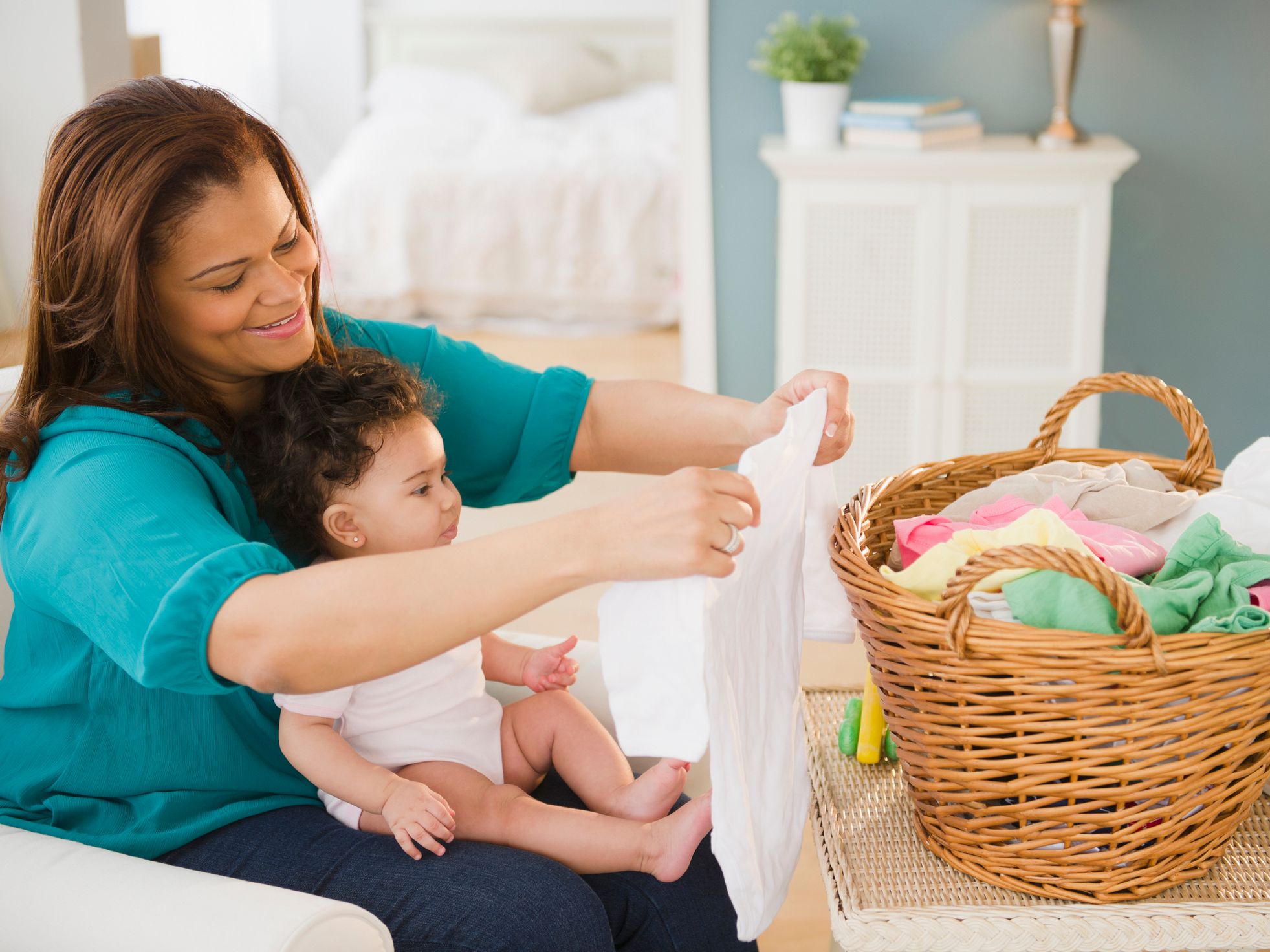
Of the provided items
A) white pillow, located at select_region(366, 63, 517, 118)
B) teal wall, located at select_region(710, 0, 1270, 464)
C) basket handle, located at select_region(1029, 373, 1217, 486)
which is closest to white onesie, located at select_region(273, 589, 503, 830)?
basket handle, located at select_region(1029, 373, 1217, 486)

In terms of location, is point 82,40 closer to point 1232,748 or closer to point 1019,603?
point 1019,603

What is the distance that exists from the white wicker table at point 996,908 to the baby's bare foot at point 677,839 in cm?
11

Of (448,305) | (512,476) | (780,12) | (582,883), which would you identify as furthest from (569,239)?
(582,883)

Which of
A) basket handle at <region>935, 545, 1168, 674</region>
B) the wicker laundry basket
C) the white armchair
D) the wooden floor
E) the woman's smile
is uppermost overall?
the woman's smile

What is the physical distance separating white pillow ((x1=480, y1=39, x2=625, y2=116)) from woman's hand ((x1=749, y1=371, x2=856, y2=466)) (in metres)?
4.90

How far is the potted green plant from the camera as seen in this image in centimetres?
281

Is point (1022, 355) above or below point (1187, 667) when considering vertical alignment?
below

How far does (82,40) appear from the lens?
2.37m

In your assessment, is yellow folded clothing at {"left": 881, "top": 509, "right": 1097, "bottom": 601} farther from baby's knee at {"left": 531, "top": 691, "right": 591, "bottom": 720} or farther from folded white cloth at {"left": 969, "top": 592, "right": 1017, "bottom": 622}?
baby's knee at {"left": 531, "top": 691, "right": 591, "bottom": 720}

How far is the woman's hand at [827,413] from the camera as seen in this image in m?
1.19

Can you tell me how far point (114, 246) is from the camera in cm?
108

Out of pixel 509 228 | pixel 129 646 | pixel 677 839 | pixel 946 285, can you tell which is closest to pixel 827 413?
pixel 677 839

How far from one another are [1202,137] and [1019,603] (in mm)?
2457

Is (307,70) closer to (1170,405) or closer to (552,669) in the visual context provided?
(552,669)
